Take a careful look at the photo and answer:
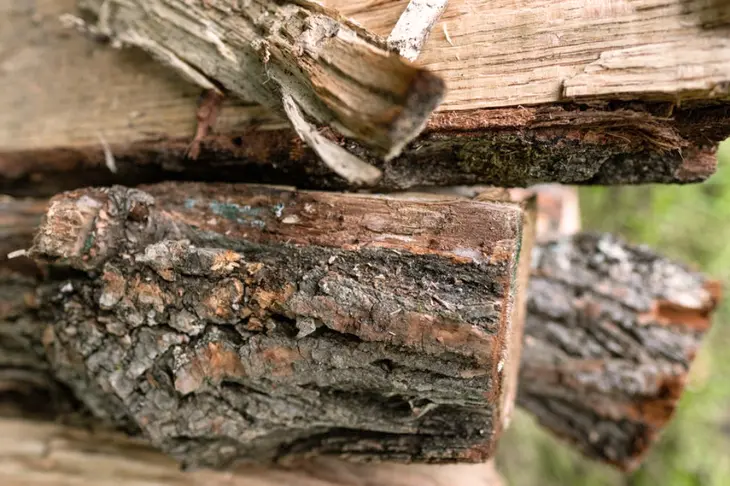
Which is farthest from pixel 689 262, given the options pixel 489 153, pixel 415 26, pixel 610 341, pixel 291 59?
pixel 291 59

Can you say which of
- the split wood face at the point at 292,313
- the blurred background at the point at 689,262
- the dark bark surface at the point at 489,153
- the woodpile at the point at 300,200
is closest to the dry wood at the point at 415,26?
the woodpile at the point at 300,200

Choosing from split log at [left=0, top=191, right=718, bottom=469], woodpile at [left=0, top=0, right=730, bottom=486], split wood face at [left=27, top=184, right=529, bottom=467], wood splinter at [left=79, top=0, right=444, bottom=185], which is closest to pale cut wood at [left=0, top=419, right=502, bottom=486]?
woodpile at [left=0, top=0, right=730, bottom=486]

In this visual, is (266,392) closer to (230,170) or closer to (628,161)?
(230,170)

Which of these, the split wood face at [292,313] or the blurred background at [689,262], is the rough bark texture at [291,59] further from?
the blurred background at [689,262]

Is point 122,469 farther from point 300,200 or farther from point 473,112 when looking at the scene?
point 473,112

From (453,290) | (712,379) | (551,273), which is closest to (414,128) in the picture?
(453,290)

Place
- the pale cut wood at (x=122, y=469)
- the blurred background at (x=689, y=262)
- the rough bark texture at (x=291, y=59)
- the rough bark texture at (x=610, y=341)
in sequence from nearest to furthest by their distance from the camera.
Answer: the rough bark texture at (x=291, y=59) → the pale cut wood at (x=122, y=469) → the rough bark texture at (x=610, y=341) → the blurred background at (x=689, y=262)

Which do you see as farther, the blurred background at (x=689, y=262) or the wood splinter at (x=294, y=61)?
the blurred background at (x=689, y=262)
